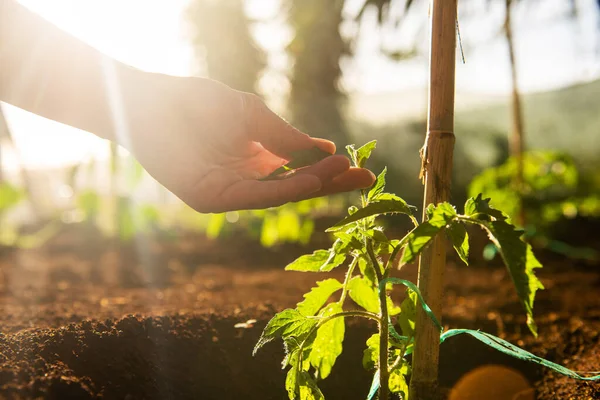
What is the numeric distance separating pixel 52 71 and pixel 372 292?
1.03 meters

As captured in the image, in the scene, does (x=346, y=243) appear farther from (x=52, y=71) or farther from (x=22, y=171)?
(x=22, y=171)

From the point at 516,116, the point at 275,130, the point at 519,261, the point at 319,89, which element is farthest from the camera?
the point at 319,89

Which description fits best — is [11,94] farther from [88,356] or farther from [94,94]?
[88,356]

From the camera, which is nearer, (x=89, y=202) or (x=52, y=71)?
(x=52, y=71)

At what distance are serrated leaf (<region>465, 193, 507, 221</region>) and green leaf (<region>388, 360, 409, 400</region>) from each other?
0.39 m

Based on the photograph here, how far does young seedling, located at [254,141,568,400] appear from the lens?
946 mm

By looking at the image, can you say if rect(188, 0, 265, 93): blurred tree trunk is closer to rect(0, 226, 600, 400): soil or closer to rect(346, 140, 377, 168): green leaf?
rect(0, 226, 600, 400): soil

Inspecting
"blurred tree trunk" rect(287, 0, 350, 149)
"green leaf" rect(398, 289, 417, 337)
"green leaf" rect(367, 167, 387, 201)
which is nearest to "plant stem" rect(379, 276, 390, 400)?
"green leaf" rect(398, 289, 417, 337)

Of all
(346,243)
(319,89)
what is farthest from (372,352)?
(319,89)

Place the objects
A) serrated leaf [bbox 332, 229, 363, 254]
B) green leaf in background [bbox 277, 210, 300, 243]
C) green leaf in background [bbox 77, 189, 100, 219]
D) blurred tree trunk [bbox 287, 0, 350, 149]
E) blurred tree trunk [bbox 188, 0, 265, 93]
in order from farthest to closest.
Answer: blurred tree trunk [bbox 188, 0, 265, 93] < blurred tree trunk [bbox 287, 0, 350, 149] < green leaf in background [bbox 77, 189, 100, 219] < green leaf in background [bbox 277, 210, 300, 243] < serrated leaf [bbox 332, 229, 363, 254]

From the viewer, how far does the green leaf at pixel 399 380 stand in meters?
1.11

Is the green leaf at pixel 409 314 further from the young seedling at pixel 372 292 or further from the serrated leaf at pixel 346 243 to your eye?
the serrated leaf at pixel 346 243

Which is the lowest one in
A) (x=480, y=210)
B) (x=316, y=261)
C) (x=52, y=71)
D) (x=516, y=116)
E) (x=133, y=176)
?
(x=316, y=261)

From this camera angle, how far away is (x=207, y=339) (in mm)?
1535
